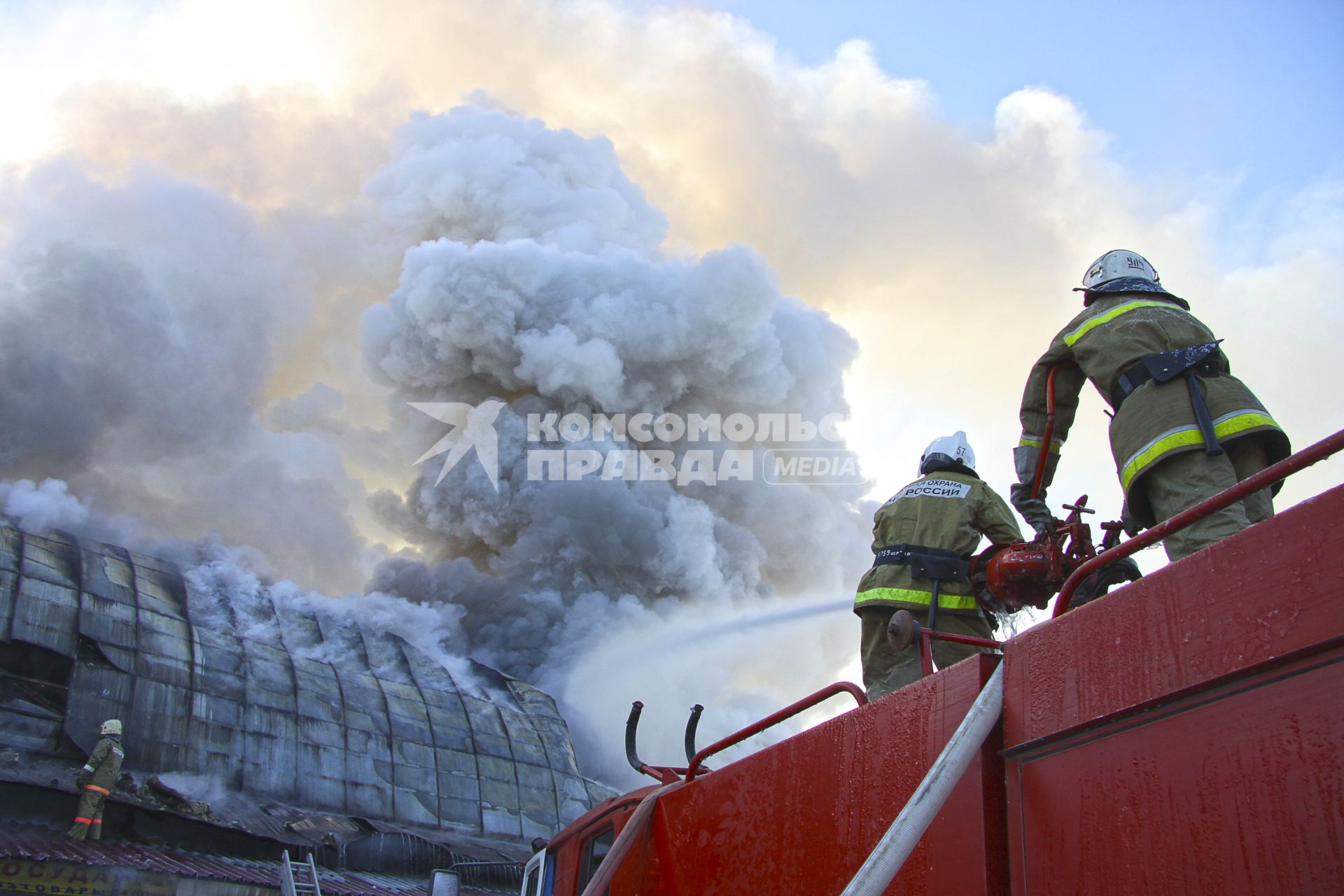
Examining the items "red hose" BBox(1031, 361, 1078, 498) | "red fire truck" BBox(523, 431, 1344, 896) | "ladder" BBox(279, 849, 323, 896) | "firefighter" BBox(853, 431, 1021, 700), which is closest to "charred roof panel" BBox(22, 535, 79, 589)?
"ladder" BBox(279, 849, 323, 896)

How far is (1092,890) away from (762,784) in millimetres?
1660

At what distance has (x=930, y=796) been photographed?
212 cm

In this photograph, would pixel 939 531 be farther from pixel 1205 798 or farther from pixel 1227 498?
pixel 1205 798

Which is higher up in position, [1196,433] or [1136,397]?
[1136,397]

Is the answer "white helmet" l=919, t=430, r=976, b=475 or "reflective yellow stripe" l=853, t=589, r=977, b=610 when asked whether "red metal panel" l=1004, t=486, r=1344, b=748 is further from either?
"white helmet" l=919, t=430, r=976, b=475

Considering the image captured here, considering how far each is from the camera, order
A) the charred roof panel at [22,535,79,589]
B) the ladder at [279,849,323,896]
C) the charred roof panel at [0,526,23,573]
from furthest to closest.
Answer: the charred roof panel at [22,535,79,589] → the charred roof panel at [0,526,23,573] → the ladder at [279,849,323,896]

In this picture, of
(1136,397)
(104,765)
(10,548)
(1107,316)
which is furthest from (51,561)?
(1136,397)

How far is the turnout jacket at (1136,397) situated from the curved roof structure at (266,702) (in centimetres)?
1328

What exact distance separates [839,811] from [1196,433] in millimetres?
1600

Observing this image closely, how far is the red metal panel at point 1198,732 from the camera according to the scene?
167 cm

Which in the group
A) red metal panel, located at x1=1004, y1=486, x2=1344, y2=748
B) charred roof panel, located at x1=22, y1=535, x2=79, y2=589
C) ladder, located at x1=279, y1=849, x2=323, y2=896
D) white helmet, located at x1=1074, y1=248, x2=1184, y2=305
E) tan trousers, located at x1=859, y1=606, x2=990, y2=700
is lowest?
ladder, located at x1=279, y1=849, x2=323, y2=896

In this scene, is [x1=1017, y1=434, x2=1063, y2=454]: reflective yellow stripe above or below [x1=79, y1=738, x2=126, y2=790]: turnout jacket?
above

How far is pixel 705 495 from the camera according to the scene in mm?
38469

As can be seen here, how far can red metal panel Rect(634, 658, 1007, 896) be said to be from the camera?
2395 millimetres
